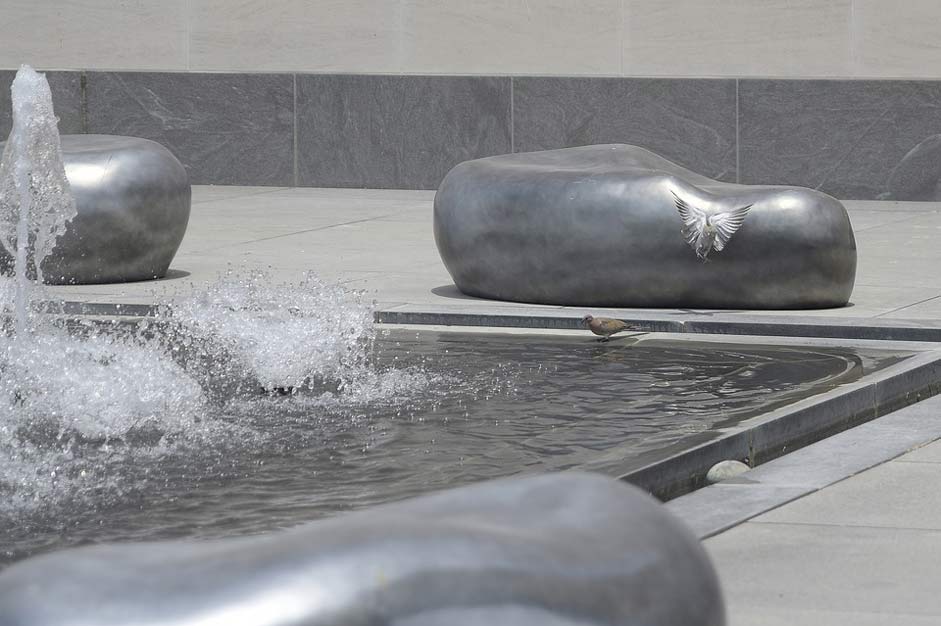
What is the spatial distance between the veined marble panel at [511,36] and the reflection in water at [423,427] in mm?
8428

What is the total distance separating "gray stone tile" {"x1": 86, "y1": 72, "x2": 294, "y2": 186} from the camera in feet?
59.2

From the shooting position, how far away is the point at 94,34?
18.5m

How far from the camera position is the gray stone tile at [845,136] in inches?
624

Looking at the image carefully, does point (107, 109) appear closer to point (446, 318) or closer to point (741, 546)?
point (446, 318)

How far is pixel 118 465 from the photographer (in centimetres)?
617

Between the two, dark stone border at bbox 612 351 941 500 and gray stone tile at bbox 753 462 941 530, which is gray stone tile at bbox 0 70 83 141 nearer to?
dark stone border at bbox 612 351 941 500

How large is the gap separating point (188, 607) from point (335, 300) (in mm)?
6577

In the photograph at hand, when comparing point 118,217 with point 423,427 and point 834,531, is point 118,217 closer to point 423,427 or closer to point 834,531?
point 423,427

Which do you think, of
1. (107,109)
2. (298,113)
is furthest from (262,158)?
(107,109)

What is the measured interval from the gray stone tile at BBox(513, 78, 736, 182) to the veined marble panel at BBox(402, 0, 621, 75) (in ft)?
0.72

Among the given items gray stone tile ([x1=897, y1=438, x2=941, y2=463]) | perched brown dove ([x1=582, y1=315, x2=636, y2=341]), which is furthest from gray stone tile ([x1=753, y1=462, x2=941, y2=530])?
perched brown dove ([x1=582, y1=315, x2=636, y2=341])

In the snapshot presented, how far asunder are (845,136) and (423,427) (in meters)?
10.3

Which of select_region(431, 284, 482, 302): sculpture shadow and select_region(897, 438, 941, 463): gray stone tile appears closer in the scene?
select_region(897, 438, 941, 463): gray stone tile

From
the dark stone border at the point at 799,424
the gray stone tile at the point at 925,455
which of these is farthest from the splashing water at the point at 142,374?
the gray stone tile at the point at 925,455
